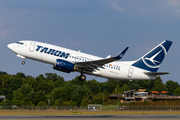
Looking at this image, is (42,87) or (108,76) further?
(42,87)

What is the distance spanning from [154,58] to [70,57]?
15999 mm

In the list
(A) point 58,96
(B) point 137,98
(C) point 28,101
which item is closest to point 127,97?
(B) point 137,98

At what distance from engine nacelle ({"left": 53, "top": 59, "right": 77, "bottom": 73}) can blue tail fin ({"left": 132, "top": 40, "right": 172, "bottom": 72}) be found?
11928 mm

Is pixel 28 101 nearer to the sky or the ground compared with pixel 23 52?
nearer to the ground

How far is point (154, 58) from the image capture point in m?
54.5

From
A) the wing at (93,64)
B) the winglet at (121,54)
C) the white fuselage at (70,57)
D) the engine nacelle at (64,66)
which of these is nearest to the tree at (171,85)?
the white fuselage at (70,57)

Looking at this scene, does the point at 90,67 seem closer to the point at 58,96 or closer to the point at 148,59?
the point at 148,59

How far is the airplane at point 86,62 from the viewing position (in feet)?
159

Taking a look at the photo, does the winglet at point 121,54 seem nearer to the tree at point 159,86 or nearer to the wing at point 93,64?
the wing at point 93,64

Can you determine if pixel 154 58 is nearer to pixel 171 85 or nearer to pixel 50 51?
pixel 50 51

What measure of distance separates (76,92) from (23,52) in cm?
6429

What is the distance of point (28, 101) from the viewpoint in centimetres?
10481

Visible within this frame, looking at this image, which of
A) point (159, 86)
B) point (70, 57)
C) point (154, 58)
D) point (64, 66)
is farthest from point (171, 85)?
point (64, 66)

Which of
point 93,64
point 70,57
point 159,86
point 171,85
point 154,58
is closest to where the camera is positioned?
point 93,64
